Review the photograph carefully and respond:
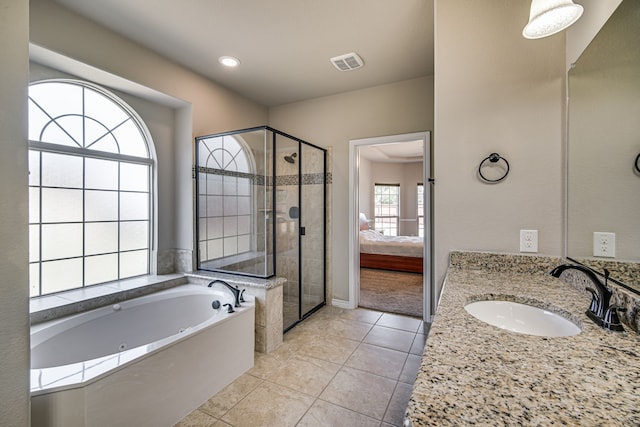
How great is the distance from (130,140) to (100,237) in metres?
0.94

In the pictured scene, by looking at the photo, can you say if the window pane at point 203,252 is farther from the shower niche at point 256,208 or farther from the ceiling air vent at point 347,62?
the ceiling air vent at point 347,62

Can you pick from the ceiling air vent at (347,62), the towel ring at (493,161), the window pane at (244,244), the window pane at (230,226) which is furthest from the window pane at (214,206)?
the towel ring at (493,161)

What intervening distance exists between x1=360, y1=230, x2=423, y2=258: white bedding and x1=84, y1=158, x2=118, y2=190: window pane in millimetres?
4216

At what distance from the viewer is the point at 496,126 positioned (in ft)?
5.34

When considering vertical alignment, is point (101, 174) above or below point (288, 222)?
above

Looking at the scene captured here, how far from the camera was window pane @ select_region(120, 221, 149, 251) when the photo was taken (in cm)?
261

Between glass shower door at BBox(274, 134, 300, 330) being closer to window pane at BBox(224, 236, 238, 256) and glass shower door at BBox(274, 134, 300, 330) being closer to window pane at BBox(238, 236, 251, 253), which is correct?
window pane at BBox(238, 236, 251, 253)

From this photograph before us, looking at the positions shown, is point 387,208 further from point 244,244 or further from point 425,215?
point 244,244

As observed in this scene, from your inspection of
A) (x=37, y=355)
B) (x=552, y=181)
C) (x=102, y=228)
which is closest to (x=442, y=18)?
(x=552, y=181)

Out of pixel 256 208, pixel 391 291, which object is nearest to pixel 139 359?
pixel 256 208

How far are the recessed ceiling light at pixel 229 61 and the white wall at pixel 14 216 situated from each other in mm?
1668

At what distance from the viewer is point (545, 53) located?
1.54 meters

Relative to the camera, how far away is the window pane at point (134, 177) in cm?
261

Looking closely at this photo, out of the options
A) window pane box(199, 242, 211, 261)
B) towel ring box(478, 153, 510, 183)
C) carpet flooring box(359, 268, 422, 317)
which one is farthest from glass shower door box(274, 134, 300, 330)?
towel ring box(478, 153, 510, 183)
